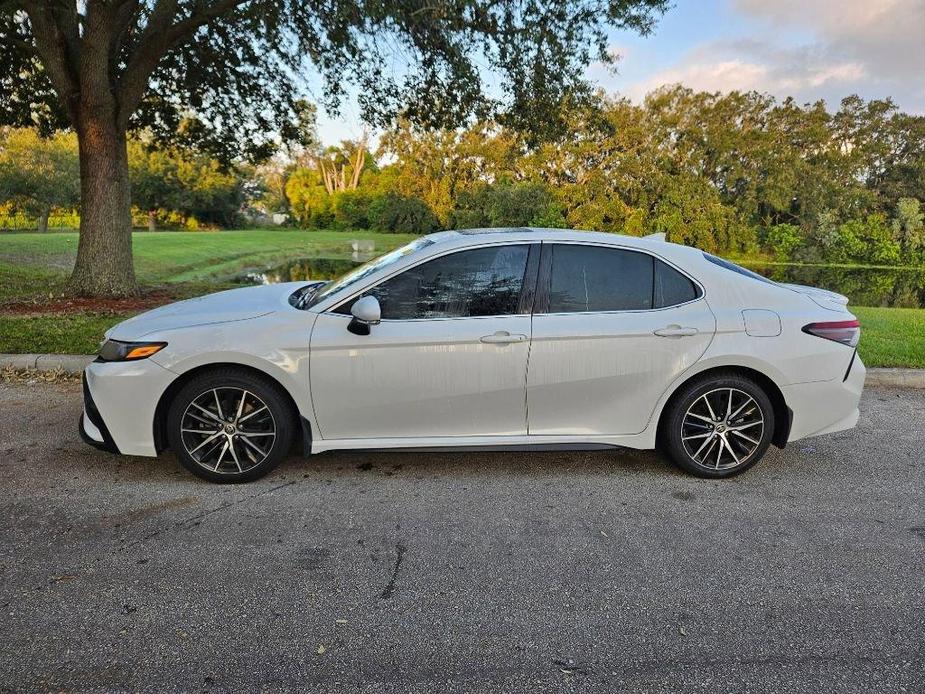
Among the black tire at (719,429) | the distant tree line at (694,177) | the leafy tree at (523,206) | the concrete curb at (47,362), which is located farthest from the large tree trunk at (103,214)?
the leafy tree at (523,206)

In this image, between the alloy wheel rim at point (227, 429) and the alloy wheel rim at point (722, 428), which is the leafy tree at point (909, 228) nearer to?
the alloy wheel rim at point (722, 428)

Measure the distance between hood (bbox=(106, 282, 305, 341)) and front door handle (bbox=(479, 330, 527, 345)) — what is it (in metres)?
1.32

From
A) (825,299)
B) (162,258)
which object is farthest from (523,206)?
(825,299)

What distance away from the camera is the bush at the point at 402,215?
178ft

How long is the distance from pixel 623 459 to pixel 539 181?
40.3 m

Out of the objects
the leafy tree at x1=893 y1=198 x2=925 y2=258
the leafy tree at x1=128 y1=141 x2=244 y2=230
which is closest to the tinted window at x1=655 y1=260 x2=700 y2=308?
the leafy tree at x1=893 y1=198 x2=925 y2=258

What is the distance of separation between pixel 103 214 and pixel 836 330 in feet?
36.2

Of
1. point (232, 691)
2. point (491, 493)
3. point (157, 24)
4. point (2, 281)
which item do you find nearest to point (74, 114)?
point (157, 24)

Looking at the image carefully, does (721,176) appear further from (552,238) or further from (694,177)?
(552,238)

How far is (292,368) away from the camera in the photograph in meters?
3.69

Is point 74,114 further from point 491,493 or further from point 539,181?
point 539,181

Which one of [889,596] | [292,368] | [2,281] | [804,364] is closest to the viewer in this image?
[889,596]

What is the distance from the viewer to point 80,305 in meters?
9.83

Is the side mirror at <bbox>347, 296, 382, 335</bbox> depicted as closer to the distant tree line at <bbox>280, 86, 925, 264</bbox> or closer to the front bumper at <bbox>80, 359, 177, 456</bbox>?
the front bumper at <bbox>80, 359, 177, 456</bbox>
